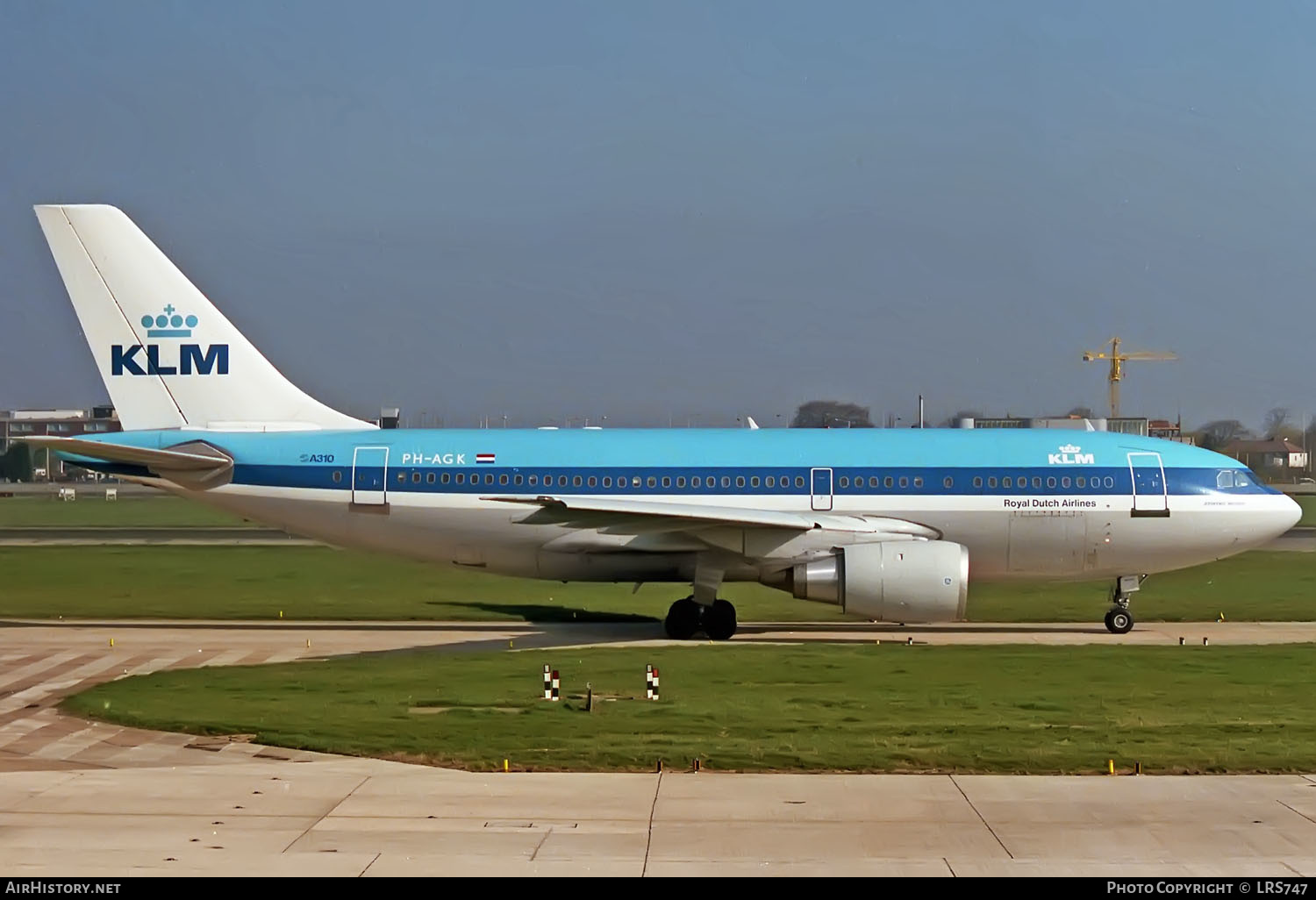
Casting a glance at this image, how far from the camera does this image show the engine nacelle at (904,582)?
27.3 meters

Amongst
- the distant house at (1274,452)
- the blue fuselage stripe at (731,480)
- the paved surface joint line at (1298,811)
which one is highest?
the distant house at (1274,452)

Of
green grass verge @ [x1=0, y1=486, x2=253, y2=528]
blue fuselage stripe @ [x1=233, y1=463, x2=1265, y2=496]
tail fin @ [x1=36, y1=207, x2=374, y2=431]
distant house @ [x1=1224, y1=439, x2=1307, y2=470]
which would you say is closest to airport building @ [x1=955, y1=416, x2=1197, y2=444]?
blue fuselage stripe @ [x1=233, y1=463, x2=1265, y2=496]

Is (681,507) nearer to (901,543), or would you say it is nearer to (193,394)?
(901,543)

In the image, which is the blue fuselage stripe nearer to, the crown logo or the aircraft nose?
the aircraft nose

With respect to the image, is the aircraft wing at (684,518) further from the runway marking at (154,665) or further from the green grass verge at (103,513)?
the green grass verge at (103,513)

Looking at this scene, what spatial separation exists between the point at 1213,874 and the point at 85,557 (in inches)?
1660

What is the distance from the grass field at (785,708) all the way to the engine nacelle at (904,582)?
1.04 meters

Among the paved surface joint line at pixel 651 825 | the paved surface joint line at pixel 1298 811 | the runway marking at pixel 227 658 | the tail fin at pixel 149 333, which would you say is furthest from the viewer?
the tail fin at pixel 149 333

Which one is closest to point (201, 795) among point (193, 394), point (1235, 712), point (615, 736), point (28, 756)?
point (28, 756)

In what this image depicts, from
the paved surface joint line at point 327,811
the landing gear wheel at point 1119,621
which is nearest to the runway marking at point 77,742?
the paved surface joint line at point 327,811

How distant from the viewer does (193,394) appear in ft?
101

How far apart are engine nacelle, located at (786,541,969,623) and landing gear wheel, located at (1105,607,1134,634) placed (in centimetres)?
409

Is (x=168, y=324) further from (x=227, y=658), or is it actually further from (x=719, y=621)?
(x=719, y=621)

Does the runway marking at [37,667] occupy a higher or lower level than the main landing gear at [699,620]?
lower
